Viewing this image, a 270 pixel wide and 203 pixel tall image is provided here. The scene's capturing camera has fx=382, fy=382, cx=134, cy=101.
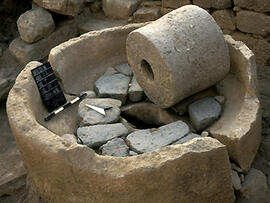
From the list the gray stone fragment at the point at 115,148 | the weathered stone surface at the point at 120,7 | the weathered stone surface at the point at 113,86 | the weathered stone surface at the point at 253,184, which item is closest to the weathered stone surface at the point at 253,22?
the weathered stone surface at the point at 120,7

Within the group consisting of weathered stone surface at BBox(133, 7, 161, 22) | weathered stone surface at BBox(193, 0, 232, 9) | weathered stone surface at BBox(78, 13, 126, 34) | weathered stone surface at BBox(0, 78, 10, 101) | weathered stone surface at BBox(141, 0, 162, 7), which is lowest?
weathered stone surface at BBox(0, 78, 10, 101)

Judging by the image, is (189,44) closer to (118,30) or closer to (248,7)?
(118,30)

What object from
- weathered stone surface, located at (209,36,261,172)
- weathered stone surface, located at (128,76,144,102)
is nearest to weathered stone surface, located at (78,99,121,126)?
weathered stone surface, located at (128,76,144,102)

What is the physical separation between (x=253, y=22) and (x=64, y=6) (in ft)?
8.51

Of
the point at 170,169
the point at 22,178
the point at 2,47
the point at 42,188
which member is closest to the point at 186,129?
the point at 170,169

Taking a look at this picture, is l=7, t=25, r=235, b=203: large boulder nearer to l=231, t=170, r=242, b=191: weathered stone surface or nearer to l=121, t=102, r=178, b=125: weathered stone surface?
l=231, t=170, r=242, b=191: weathered stone surface

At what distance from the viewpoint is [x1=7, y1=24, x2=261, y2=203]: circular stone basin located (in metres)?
2.54

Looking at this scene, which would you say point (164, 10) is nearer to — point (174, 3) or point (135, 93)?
point (174, 3)

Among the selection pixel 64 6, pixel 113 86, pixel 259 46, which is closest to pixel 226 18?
pixel 259 46

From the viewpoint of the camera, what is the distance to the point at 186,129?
3311 millimetres

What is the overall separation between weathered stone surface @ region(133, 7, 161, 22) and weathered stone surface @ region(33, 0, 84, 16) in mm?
853

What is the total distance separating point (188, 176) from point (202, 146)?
23 cm

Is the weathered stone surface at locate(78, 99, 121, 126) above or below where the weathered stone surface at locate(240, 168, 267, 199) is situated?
above

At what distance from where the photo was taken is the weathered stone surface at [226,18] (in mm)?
4828
